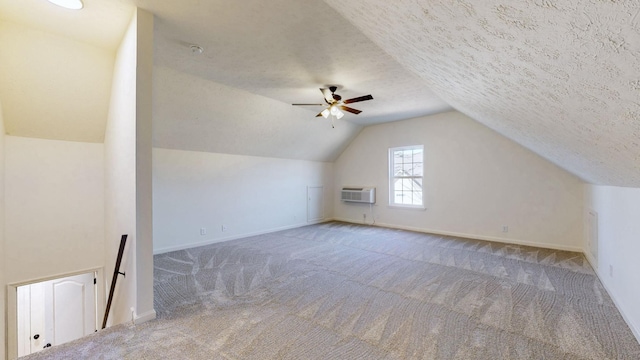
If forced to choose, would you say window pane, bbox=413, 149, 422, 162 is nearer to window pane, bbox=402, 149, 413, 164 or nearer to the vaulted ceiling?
window pane, bbox=402, 149, 413, 164

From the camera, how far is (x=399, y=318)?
96.9 inches

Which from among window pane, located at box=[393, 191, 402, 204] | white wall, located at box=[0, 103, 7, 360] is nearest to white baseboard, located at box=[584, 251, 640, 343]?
window pane, located at box=[393, 191, 402, 204]

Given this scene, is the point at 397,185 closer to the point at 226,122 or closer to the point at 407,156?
the point at 407,156

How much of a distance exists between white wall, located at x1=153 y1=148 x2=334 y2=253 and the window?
7.08 feet

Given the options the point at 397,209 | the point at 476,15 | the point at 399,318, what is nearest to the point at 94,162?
the point at 399,318

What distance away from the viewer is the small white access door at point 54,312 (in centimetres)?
457

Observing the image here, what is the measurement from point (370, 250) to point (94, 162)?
14.8 ft

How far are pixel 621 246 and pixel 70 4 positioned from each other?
17.9 ft

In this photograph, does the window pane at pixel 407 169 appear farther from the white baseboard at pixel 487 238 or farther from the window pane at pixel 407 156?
the white baseboard at pixel 487 238

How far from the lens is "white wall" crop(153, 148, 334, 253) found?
4711mm

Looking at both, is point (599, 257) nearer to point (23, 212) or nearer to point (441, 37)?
point (441, 37)

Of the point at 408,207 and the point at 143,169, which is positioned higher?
the point at 143,169

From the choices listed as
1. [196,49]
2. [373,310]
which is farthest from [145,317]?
[196,49]

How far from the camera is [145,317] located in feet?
7.84
